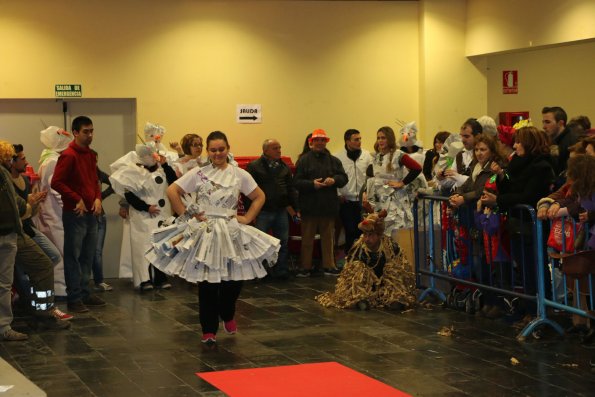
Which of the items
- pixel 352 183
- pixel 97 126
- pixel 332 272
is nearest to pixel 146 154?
pixel 97 126

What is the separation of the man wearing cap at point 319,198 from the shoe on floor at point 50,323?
3843 millimetres

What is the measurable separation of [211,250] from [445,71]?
710 centimetres

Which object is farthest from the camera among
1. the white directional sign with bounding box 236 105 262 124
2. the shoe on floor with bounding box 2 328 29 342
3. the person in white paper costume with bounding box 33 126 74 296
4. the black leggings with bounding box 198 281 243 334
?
the white directional sign with bounding box 236 105 262 124

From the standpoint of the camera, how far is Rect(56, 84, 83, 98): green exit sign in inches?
487

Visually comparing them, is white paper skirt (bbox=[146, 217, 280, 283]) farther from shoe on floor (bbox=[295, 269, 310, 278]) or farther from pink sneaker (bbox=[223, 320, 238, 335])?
shoe on floor (bbox=[295, 269, 310, 278])

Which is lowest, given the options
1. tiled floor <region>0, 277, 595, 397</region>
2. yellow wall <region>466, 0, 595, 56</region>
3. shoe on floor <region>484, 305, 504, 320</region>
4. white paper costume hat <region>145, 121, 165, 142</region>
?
tiled floor <region>0, 277, 595, 397</region>

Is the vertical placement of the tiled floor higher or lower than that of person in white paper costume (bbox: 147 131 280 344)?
lower

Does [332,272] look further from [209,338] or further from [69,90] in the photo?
[209,338]

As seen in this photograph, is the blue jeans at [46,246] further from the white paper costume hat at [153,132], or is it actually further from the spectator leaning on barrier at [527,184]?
the spectator leaning on barrier at [527,184]

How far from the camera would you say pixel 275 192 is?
11789 mm

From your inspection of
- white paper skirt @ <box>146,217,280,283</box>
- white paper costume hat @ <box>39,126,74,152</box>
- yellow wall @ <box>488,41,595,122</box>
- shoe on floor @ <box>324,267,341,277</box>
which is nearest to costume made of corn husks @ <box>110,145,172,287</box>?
white paper costume hat @ <box>39,126,74,152</box>

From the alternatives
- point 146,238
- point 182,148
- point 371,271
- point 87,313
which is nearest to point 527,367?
point 371,271

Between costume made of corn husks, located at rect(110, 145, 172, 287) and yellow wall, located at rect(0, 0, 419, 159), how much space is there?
1928 mm

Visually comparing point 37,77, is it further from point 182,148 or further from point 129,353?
point 129,353
